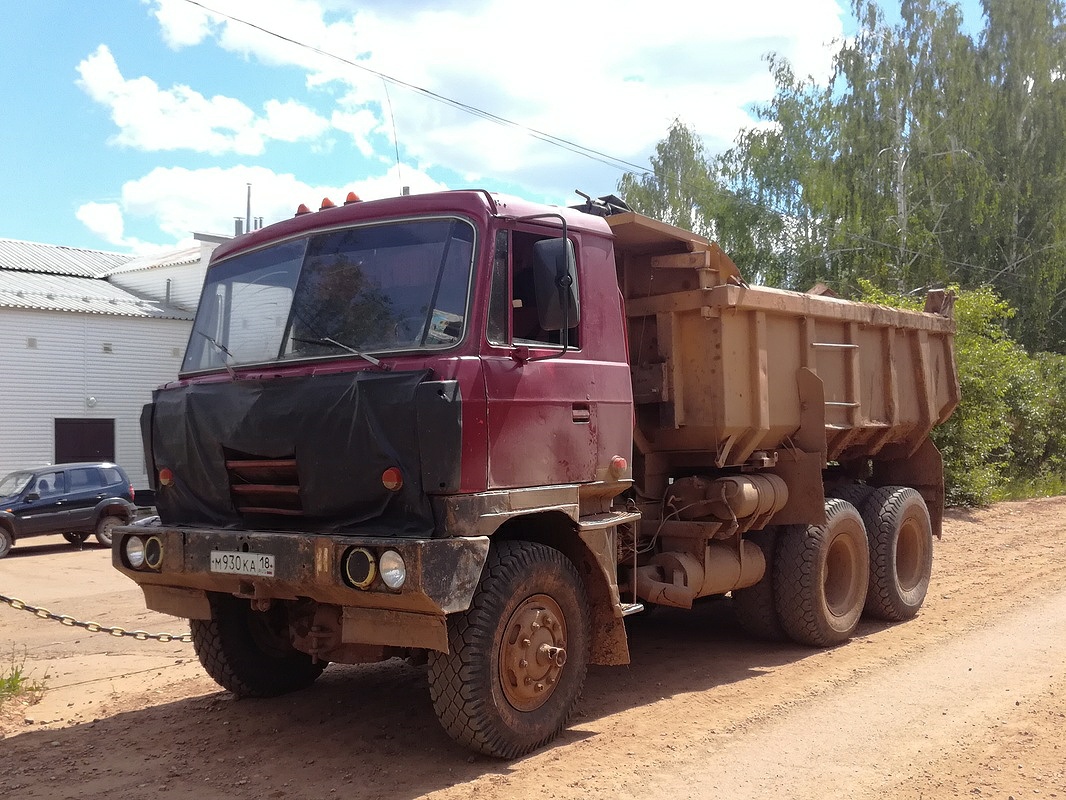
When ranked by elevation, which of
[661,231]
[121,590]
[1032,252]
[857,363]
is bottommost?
[121,590]

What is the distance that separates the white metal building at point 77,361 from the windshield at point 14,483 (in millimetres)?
5731

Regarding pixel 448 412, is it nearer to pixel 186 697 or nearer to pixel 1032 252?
pixel 186 697

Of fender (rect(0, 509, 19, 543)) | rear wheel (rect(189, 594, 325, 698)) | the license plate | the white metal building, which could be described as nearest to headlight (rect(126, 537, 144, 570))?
rear wheel (rect(189, 594, 325, 698))

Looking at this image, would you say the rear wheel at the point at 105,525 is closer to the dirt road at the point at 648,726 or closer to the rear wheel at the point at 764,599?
the dirt road at the point at 648,726

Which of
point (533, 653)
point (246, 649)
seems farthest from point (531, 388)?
point (246, 649)

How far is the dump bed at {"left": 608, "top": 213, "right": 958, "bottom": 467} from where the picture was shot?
23.8 feet

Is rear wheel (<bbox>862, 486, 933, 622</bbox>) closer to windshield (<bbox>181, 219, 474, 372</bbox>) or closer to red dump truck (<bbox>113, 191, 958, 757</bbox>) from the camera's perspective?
red dump truck (<bbox>113, 191, 958, 757</bbox>)

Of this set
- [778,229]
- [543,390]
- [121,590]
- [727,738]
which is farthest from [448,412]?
[778,229]

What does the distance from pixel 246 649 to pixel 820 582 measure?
4.28m

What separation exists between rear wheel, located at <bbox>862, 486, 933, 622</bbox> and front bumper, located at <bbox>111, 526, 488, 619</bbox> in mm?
5171

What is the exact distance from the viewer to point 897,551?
9398 millimetres

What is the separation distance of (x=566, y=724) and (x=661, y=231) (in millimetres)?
3334

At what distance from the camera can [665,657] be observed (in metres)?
7.79

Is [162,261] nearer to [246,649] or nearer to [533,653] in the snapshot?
[246,649]
